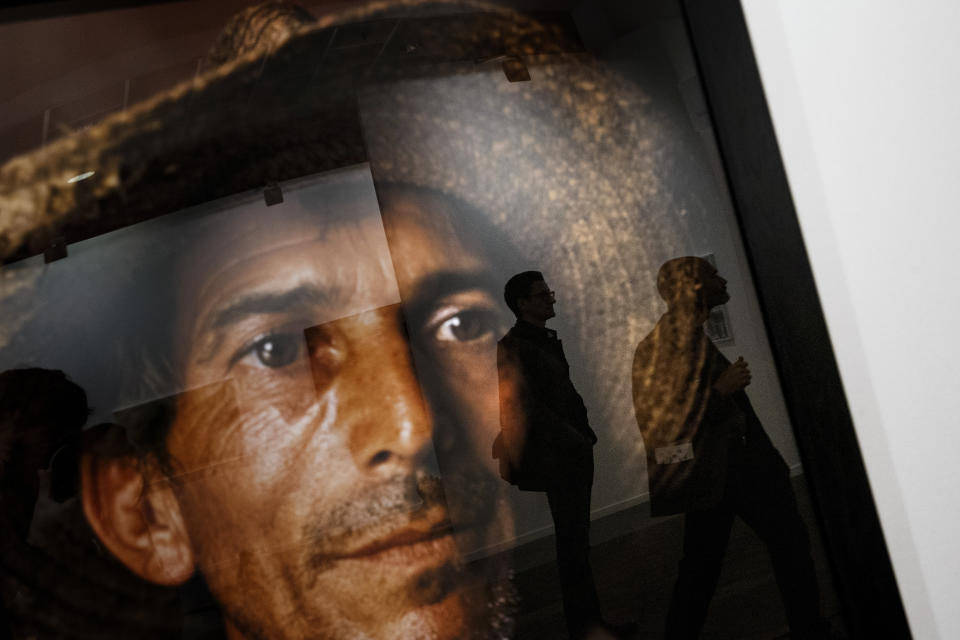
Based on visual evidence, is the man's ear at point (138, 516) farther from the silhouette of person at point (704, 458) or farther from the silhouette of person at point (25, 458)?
the silhouette of person at point (704, 458)

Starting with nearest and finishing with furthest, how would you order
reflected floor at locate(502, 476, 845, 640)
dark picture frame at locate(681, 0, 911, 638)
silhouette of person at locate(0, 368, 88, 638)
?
1. silhouette of person at locate(0, 368, 88, 638)
2. reflected floor at locate(502, 476, 845, 640)
3. dark picture frame at locate(681, 0, 911, 638)

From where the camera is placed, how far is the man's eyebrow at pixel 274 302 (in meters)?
0.62

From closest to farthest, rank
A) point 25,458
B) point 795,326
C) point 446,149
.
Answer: point 25,458
point 446,149
point 795,326

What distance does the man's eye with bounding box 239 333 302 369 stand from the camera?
62 cm

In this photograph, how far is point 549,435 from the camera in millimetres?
688

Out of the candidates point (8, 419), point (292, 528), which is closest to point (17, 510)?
point (8, 419)

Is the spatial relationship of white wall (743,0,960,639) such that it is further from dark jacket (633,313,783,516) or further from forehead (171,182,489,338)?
forehead (171,182,489,338)

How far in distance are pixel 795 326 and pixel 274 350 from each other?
514 millimetres

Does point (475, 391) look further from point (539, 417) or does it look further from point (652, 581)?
point (652, 581)

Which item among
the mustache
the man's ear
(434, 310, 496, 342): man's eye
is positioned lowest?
the mustache

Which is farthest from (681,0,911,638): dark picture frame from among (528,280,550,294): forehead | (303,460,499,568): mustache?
(303,460,499,568): mustache

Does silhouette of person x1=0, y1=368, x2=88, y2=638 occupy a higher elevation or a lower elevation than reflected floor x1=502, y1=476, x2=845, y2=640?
higher

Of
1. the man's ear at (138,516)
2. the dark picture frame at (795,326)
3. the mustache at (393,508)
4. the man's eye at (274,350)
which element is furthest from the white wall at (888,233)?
the man's ear at (138,516)

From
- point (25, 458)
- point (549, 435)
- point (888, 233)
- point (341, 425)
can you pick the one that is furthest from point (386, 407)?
point (888, 233)
